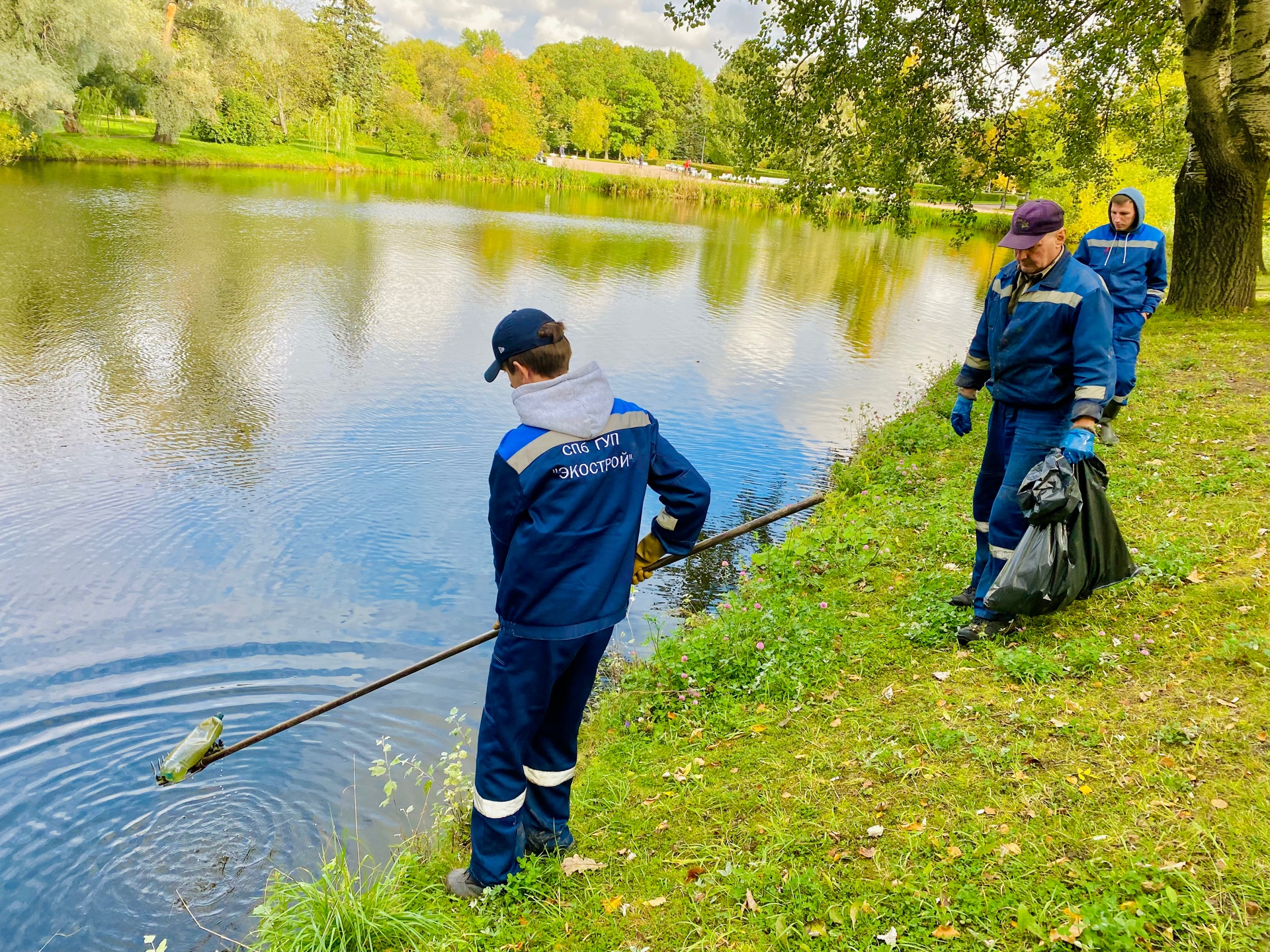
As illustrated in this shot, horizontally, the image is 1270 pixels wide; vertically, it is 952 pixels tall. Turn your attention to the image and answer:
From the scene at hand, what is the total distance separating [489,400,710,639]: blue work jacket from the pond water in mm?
2439

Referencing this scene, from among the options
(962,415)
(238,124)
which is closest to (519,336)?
(962,415)

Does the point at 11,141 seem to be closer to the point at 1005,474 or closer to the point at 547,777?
the point at 547,777

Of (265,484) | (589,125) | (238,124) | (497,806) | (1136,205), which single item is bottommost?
(265,484)

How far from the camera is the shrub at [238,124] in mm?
42906

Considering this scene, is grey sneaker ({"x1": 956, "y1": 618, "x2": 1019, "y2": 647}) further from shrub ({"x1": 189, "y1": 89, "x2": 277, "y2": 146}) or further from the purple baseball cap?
shrub ({"x1": 189, "y1": 89, "x2": 277, "y2": 146})

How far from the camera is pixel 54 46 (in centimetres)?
2875

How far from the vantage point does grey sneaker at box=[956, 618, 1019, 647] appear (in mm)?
4219

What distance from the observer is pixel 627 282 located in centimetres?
2123

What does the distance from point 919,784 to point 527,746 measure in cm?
158

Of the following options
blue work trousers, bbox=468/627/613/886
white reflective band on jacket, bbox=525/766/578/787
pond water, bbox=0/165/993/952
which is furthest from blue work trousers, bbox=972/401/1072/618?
pond water, bbox=0/165/993/952

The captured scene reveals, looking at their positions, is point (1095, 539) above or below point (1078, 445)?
below

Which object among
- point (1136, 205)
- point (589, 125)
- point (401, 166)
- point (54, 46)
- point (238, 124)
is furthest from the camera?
point (589, 125)

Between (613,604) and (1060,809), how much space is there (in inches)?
69.7

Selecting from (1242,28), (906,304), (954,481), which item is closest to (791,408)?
(954,481)
